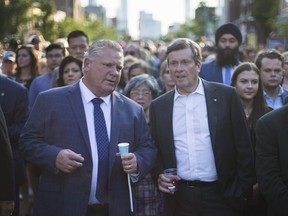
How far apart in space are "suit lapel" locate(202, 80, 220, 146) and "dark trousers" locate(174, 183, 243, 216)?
43 centimetres

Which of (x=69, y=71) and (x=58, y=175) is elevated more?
(x=69, y=71)

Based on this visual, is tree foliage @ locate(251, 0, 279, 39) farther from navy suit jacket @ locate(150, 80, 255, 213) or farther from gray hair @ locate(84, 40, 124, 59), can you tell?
gray hair @ locate(84, 40, 124, 59)

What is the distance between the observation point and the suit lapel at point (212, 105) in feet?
15.5

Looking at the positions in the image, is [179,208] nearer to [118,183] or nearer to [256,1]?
[118,183]

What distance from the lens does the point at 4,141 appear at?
407 centimetres

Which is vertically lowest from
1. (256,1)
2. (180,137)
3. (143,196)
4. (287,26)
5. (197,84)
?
(143,196)

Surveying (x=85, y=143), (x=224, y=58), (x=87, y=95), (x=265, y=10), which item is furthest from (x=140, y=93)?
(x=265, y=10)

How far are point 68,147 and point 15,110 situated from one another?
1810 mm

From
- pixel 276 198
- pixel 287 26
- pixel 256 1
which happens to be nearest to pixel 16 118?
pixel 276 198

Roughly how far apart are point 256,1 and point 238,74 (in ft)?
156

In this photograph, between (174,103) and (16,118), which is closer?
(174,103)

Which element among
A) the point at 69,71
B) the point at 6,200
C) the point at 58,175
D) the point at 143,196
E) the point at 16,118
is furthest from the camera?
the point at 69,71

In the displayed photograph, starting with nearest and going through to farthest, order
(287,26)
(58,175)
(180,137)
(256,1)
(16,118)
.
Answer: (58,175)
(180,137)
(16,118)
(287,26)
(256,1)

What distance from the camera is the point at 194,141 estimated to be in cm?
474
